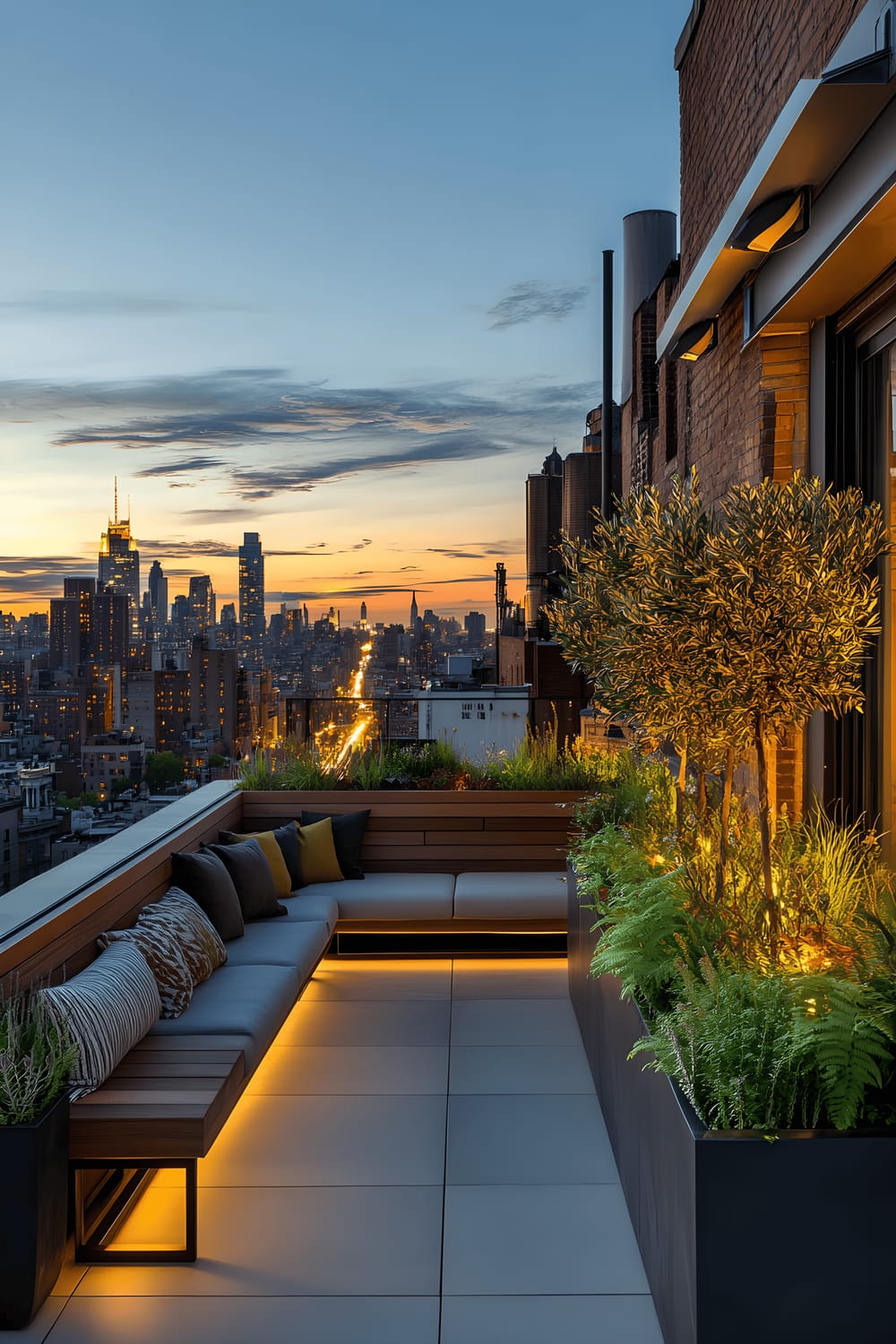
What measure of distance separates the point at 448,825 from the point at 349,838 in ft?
2.16

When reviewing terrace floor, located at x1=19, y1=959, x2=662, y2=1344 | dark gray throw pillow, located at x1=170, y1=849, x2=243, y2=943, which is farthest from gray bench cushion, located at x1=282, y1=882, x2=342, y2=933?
terrace floor, located at x1=19, y1=959, x2=662, y2=1344

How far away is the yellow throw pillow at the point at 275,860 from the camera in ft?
18.0

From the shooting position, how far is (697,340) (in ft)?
17.3

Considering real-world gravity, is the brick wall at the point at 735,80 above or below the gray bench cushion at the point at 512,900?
above

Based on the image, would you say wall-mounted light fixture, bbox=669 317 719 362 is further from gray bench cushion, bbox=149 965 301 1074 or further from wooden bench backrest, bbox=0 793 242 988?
gray bench cushion, bbox=149 965 301 1074

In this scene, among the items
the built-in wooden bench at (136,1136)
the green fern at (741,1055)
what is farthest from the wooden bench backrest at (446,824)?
the green fern at (741,1055)

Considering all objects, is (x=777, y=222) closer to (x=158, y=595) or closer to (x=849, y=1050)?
(x=849, y=1050)

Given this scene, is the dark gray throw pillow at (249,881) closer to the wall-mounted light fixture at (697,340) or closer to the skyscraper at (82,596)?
the skyscraper at (82,596)

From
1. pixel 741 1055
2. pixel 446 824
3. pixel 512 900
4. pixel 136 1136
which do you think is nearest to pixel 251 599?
pixel 446 824

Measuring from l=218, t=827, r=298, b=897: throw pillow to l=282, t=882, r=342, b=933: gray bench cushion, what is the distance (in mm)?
68

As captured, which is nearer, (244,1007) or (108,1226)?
(108,1226)

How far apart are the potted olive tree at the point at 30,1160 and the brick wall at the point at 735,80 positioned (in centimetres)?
421

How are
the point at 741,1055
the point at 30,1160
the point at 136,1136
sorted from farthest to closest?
the point at 136,1136
the point at 30,1160
the point at 741,1055

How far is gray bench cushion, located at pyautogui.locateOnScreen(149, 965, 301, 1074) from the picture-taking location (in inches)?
135
